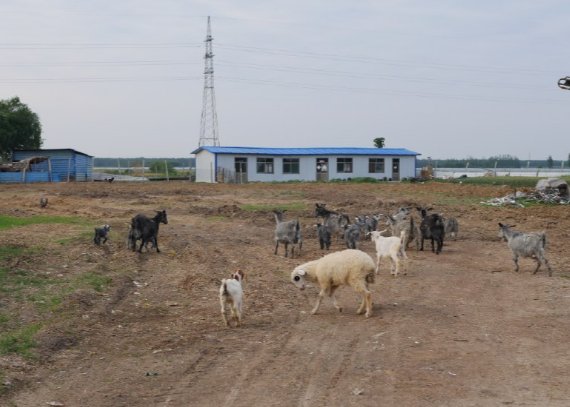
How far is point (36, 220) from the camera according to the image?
76.3 feet

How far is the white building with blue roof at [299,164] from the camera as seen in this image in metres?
Result: 59.6

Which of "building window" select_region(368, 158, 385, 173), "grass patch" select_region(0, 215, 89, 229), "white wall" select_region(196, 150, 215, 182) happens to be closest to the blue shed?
"white wall" select_region(196, 150, 215, 182)

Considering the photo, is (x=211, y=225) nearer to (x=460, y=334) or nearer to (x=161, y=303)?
(x=161, y=303)

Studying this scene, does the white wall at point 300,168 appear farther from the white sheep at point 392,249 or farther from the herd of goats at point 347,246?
the white sheep at point 392,249

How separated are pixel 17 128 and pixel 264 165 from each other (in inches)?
880

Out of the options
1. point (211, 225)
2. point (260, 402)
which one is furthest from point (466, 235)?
point (260, 402)

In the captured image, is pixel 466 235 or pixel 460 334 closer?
pixel 460 334

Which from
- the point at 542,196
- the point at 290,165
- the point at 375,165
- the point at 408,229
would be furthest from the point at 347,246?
the point at 375,165

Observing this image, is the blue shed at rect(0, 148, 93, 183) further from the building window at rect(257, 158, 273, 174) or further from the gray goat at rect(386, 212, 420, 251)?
the gray goat at rect(386, 212, 420, 251)

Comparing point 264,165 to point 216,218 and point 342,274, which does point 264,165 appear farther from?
point 342,274

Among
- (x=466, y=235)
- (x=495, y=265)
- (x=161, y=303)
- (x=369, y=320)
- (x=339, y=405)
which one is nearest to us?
(x=339, y=405)

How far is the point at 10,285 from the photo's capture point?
42.9ft

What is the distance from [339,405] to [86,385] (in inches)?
125

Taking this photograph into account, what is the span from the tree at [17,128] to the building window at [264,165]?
21.2 meters
